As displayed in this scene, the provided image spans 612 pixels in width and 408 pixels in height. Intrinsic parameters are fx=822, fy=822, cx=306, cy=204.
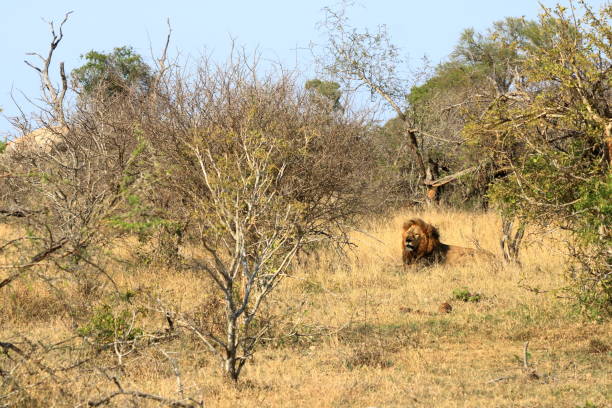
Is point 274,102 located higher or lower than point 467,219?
higher

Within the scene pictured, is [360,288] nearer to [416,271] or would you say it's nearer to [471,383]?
[416,271]

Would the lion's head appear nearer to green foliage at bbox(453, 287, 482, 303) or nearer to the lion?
the lion

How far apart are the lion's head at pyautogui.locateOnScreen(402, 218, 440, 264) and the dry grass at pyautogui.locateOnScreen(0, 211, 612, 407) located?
0.49 m

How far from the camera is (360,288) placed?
12.8 m

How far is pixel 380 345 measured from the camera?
8859 mm

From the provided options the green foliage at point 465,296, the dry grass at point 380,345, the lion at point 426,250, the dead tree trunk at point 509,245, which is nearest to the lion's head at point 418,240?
the lion at point 426,250

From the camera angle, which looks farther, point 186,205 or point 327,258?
point 327,258

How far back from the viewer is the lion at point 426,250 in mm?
14422

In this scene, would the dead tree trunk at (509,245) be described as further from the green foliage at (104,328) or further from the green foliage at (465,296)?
the green foliage at (104,328)

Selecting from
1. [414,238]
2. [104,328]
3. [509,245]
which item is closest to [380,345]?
[104,328]

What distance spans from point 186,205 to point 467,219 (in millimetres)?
7864

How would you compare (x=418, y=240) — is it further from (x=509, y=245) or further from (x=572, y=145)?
(x=572, y=145)

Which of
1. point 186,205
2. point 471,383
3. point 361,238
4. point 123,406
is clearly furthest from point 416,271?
point 123,406

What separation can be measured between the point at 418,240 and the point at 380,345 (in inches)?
226
